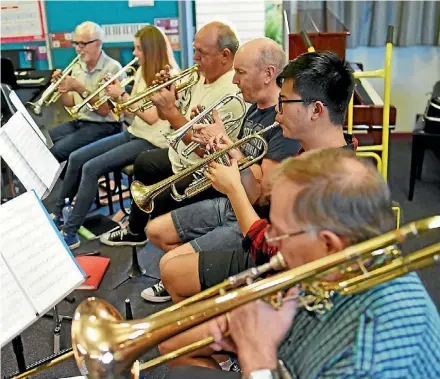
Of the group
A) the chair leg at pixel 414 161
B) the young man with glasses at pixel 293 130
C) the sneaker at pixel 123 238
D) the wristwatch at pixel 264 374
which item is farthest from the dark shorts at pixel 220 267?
the chair leg at pixel 414 161

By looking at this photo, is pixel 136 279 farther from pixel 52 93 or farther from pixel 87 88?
pixel 52 93

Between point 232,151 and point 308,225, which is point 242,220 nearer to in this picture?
point 232,151

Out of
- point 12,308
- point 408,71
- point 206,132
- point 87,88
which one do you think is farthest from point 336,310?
point 408,71

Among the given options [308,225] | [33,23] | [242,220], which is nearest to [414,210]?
[242,220]

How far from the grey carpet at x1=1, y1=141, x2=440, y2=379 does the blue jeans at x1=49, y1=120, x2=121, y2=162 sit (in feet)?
1.53

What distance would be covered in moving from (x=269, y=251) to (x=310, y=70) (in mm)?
662

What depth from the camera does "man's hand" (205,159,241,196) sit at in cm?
196

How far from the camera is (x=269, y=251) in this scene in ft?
5.62

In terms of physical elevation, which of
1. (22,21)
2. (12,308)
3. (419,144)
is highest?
(22,21)

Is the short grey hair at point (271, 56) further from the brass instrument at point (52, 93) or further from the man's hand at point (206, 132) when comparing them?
the brass instrument at point (52, 93)

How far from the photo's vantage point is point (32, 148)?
7.28ft

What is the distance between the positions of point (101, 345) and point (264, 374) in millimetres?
336

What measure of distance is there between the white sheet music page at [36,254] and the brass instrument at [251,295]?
0.39 meters

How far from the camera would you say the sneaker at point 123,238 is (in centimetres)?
308
